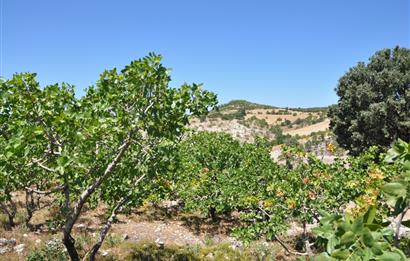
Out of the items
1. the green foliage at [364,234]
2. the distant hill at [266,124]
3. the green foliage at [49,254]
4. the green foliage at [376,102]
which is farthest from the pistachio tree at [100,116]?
the distant hill at [266,124]

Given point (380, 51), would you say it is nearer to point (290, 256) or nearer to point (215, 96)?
point (290, 256)

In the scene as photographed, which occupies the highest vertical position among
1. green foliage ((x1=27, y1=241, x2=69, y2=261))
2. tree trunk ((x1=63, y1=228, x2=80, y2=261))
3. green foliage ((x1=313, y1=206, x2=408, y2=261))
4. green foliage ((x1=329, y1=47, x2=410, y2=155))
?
green foliage ((x1=329, y1=47, x2=410, y2=155))

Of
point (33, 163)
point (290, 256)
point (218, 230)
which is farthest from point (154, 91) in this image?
point (218, 230)

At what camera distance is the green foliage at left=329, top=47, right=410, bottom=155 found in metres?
22.5

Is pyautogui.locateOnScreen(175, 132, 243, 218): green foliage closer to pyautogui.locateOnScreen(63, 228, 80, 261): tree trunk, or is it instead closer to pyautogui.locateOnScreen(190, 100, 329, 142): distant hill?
pyautogui.locateOnScreen(63, 228, 80, 261): tree trunk

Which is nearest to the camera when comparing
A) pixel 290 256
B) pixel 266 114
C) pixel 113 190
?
pixel 113 190

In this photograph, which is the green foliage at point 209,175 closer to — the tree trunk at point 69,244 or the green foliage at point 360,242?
the tree trunk at point 69,244

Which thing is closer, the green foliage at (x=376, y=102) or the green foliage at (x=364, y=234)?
the green foliage at (x=364, y=234)

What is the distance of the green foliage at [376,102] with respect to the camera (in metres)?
22.5

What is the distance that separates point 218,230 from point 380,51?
1774cm

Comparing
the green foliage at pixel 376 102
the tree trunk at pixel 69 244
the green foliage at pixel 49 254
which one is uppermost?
the green foliage at pixel 376 102

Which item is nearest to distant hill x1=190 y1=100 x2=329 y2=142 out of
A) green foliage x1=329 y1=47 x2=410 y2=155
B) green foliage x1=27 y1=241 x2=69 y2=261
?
green foliage x1=329 y1=47 x2=410 y2=155

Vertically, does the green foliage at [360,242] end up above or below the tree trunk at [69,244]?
above

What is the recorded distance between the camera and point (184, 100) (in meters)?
5.95
